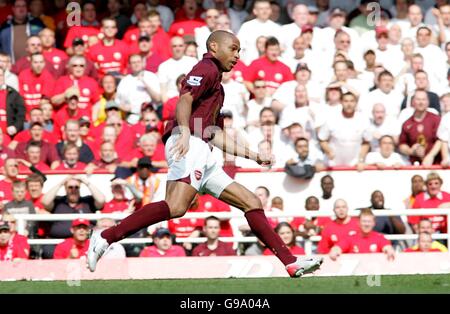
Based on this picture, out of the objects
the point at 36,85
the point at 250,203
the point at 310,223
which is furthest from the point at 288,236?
the point at 36,85

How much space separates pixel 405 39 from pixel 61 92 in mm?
4377

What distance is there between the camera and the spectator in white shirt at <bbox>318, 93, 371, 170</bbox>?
1534 centimetres

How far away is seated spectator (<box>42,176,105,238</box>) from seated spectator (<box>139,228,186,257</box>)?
1.28 meters

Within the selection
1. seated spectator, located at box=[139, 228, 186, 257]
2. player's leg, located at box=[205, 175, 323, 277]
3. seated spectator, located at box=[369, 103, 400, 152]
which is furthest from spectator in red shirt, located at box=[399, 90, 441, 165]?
player's leg, located at box=[205, 175, 323, 277]

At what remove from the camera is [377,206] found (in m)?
14.2

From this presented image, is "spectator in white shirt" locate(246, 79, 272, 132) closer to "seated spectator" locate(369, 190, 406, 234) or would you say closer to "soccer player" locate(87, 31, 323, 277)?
"seated spectator" locate(369, 190, 406, 234)

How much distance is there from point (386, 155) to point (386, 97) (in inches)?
41.8

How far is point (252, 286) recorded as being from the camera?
1055 cm

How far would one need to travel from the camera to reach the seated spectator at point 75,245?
13.0m

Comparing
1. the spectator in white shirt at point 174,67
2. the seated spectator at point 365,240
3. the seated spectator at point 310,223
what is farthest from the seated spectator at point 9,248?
the spectator in white shirt at point 174,67

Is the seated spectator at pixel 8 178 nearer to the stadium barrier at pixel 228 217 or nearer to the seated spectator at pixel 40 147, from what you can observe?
the seated spectator at pixel 40 147
